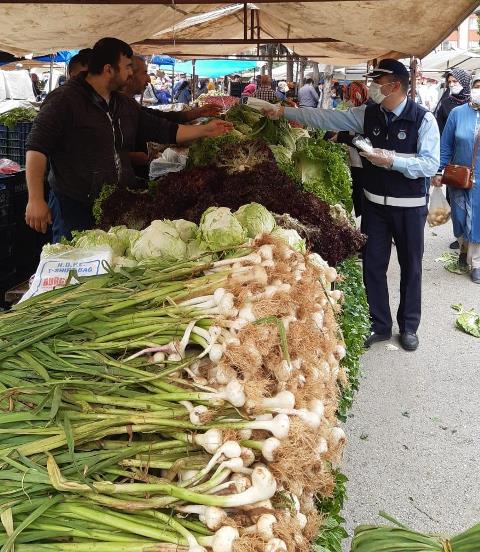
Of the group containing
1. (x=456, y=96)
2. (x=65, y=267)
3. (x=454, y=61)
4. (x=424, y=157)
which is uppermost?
(x=454, y=61)

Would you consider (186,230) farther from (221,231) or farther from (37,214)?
(37,214)

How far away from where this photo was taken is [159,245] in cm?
271

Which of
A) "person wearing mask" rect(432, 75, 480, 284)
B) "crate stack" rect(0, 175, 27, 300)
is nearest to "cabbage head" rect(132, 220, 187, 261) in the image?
"crate stack" rect(0, 175, 27, 300)

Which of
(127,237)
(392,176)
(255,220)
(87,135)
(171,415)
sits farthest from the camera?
(392,176)

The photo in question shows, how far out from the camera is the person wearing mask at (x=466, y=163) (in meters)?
7.86

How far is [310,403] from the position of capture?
6.27ft

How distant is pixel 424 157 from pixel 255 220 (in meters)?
2.95

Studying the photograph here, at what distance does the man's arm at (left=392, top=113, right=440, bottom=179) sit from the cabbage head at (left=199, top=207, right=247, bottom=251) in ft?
9.59

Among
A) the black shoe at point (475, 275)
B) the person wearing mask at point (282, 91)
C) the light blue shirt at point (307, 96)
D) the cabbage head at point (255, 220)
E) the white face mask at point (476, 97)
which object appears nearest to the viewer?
the cabbage head at point (255, 220)

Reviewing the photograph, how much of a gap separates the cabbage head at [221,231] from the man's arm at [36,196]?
1616 millimetres

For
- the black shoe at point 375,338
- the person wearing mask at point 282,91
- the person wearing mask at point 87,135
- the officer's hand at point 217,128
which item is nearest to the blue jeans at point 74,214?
the person wearing mask at point 87,135

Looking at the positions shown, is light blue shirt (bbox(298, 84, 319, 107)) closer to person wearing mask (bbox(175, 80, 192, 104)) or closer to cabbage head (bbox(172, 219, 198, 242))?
person wearing mask (bbox(175, 80, 192, 104))

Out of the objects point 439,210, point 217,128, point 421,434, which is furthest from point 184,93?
point 421,434

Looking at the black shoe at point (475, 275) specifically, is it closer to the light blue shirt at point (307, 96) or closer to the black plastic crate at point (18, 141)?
the black plastic crate at point (18, 141)
